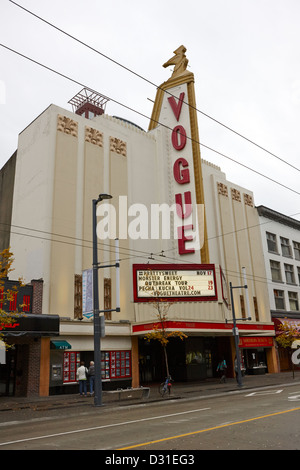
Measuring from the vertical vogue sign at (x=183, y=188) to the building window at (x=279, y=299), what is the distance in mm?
16336

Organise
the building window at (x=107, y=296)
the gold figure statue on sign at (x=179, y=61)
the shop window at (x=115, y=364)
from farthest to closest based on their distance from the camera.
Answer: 1. the gold figure statue on sign at (x=179, y=61)
2. the building window at (x=107, y=296)
3. the shop window at (x=115, y=364)

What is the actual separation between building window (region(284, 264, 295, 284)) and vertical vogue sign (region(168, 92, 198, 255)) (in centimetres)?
1886

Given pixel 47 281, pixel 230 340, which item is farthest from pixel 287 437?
pixel 230 340

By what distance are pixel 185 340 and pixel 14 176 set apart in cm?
1933

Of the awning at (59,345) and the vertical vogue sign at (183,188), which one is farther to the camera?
the vertical vogue sign at (183,188)

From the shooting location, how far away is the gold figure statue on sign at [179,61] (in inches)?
1435

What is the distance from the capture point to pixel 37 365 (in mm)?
23516

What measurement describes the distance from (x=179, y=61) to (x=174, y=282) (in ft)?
69.1

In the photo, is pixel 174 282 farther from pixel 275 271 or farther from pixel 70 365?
pixel 275 271

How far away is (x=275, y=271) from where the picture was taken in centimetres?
4447

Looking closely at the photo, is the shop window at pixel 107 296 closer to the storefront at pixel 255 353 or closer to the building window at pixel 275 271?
the storefront at pixel 255 353

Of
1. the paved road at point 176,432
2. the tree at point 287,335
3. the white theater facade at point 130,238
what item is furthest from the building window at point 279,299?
the paved road at point 176,432

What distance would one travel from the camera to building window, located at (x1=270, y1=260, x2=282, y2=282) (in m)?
44.0

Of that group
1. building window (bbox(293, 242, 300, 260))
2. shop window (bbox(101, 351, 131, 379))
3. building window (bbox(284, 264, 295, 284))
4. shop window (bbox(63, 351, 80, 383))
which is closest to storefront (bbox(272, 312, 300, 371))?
building window (bbox(284, 264, 295, 284))
